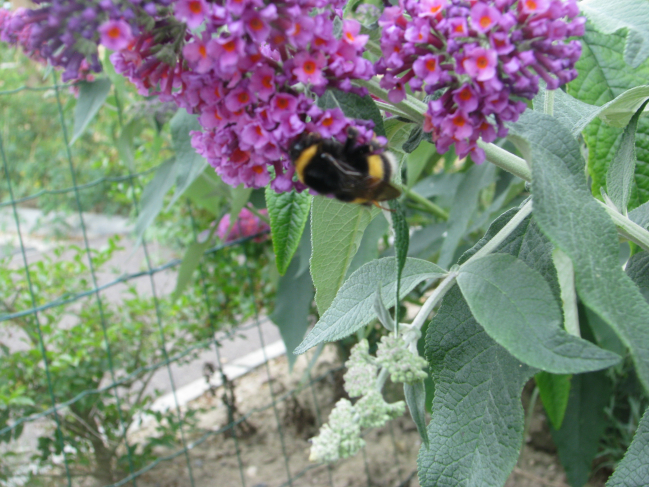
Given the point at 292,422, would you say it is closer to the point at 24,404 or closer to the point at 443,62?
the point at 24,404

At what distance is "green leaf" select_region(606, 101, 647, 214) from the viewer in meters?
0.67

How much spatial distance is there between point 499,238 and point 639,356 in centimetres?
24

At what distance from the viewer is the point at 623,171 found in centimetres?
68

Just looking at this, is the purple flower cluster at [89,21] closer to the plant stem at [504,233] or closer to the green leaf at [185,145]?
the plant stem at [504,233]

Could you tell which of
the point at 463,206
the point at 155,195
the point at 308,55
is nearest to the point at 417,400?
the point at 308,55

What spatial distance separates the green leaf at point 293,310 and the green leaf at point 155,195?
47 cm

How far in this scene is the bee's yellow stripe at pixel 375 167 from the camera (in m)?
0.55

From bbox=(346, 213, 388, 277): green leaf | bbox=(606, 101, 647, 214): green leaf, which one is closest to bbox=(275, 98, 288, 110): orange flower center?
bbox=(606, 101, 647, 214): green leaf

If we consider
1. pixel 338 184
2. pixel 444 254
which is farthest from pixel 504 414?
pixel 444 254

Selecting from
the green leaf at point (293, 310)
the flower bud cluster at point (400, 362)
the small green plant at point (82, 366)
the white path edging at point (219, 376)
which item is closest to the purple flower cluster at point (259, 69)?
the flower bud cluster at point (400, 362)

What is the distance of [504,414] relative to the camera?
63 cm

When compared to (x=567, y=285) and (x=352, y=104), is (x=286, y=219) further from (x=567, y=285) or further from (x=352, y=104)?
(x=567, y=285)

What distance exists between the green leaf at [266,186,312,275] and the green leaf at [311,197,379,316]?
2cm

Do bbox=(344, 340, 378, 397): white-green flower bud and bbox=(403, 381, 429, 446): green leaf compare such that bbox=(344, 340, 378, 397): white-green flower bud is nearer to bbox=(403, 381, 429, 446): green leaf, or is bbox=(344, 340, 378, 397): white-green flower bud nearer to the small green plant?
bbox=(403, 381, 429, 446): green leaf
